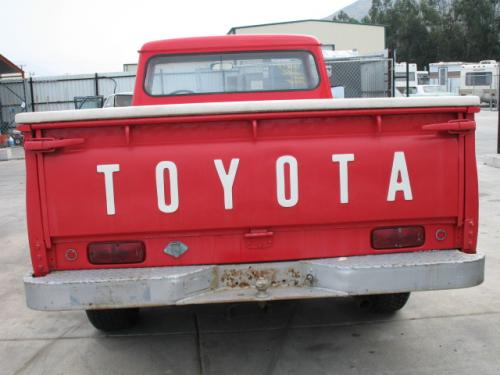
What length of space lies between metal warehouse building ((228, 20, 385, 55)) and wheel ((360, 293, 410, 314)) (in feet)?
102

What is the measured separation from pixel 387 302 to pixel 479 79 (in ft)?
116

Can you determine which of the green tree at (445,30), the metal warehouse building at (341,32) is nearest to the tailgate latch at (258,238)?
the metal warehouse building at (341,32)

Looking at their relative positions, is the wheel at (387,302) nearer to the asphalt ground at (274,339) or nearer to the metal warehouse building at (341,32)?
the asphalt ground at (274,339)

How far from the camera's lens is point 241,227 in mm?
3277

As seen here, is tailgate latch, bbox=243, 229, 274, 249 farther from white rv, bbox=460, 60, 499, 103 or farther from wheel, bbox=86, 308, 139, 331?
white rv, bbox=460, 60, 499, 103

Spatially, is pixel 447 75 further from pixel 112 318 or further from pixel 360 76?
pixel 112 318

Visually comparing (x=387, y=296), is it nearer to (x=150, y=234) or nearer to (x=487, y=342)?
(x=487, y=342)

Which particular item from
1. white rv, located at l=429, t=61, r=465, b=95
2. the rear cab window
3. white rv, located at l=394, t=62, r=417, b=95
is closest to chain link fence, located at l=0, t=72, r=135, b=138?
white rv, located at l=394, t=62, r=417, b=95

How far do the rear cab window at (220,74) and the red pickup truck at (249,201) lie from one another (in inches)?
79.9

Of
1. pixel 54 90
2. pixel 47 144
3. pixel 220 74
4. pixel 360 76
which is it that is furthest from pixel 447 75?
pixel 47 144

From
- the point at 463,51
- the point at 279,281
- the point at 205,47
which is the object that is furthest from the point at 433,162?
the point at 463,51

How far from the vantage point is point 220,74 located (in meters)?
5.20

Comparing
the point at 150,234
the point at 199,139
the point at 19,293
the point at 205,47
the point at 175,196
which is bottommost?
the point at 19,293

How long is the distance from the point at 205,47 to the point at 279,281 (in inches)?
106
